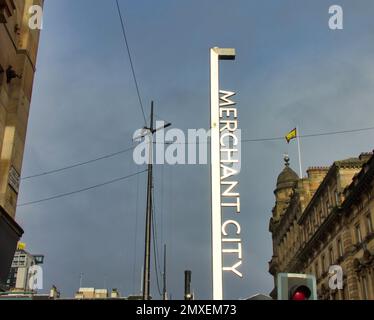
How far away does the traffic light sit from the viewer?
7.80 metres

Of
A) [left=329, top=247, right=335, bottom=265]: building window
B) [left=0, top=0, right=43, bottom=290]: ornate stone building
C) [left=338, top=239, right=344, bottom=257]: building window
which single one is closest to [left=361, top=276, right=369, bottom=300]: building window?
[left=338, top=239, right=344, bottom=257]: building window

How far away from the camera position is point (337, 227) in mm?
48375

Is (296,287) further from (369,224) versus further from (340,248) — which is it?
(340,248)

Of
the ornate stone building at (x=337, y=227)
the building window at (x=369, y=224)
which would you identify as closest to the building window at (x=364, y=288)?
the ornate stone building at (x=337, y=227)

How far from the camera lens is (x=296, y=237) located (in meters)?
69.1

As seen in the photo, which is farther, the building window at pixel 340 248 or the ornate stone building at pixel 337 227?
the building window at pixel 340 248

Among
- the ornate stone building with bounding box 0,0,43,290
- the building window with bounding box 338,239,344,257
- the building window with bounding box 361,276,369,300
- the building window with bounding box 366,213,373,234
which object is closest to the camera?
the ornate stone building with bounding box 0,0,43,290

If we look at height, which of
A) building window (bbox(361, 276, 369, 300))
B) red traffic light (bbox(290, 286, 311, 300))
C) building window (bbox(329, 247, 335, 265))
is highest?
building window (bbox(329, 247, 335, 265))

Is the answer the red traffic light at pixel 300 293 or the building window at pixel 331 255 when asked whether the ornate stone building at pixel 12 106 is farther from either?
the building window at pixel 331 255

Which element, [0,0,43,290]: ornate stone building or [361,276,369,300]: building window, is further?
[361,276,369,300]: building window

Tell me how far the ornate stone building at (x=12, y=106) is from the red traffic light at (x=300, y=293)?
909cm

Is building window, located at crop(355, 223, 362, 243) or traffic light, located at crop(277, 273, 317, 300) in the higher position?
building window, located at crop(355, 223, 362, 243)

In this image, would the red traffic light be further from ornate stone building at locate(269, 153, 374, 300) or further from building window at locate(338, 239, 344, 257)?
building window at locate(338, 239, 344, 257)

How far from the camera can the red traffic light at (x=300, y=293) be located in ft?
25.4
